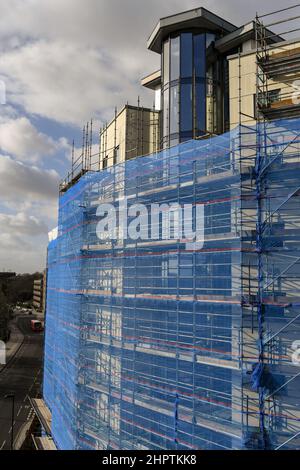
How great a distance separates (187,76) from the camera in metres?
16.2

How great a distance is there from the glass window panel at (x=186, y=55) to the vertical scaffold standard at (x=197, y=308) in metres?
4.77

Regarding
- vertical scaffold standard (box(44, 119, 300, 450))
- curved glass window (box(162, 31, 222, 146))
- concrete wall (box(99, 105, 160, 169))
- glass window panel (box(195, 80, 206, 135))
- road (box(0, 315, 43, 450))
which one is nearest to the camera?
vertical scaffold standard (box(44, 119, 300, 450))

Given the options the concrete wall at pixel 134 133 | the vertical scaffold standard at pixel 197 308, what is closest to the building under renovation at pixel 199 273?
the vertical scaffold standard at pixel 197 308

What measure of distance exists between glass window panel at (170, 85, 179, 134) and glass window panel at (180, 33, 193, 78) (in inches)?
26.2

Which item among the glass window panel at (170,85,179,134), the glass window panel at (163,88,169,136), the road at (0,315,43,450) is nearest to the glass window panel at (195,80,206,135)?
the glass window panel at (170,85,179,134)

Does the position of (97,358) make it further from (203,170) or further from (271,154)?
(271,154)

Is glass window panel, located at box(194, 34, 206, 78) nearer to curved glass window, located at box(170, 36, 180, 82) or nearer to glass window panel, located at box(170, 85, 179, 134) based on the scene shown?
curved glass window, located at box(170, 36, 180, 82)

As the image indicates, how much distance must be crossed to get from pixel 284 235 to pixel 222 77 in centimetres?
902

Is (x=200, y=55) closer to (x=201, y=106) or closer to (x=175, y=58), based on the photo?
(x=175, y=58)

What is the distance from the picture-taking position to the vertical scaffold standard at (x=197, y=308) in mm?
9867

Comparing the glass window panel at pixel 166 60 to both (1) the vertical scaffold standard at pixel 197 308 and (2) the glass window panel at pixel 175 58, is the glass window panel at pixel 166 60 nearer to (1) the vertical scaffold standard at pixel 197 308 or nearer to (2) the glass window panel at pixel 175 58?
(2) the glass window panel at pixel 175 58

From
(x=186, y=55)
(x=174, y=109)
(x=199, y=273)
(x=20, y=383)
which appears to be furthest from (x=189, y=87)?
(x=20, y=383)

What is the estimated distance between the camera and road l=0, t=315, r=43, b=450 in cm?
3077
